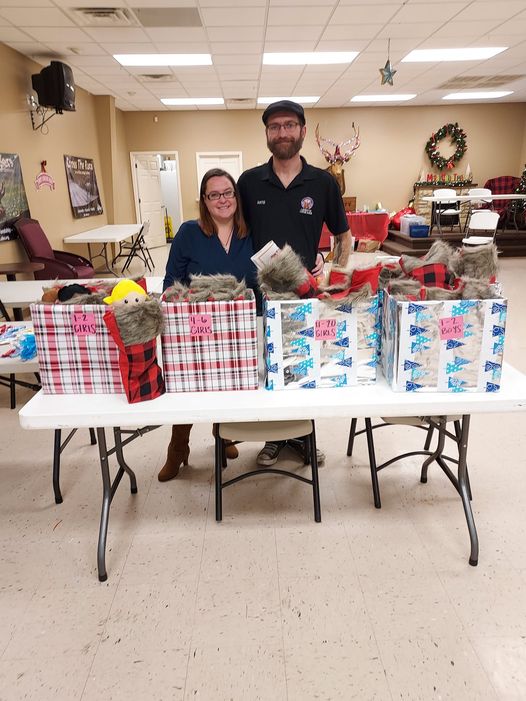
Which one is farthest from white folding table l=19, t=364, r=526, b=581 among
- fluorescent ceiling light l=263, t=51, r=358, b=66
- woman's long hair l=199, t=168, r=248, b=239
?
fluorescent ceiling light l=263, t=51, r=358, b=66

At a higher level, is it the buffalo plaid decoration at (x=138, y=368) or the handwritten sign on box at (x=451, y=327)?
the handwritten sign on box at (x=451, y=327)

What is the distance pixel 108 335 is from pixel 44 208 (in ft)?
18.8

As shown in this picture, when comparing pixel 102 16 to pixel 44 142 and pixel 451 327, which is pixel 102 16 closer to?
pixel 44 142

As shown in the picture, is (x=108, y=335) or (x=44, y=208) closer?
(x=108, y=335)

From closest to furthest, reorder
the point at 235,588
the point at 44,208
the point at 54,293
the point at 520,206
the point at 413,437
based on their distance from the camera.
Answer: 1. the point at 54,293
2. the point at 235,588
3. the point at 413,437
4. the point at 44,208
5. the point at 520,206

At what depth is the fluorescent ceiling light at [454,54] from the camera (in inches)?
242

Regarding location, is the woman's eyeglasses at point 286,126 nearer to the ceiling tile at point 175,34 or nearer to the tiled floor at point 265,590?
the tiled floor at point 265,590

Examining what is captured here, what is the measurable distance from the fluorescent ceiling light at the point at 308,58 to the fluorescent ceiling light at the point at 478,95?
12.6 ft

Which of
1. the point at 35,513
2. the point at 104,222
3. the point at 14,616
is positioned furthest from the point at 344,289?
the point at 104,222

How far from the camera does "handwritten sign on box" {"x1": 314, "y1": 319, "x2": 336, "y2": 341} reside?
1415 millimetres

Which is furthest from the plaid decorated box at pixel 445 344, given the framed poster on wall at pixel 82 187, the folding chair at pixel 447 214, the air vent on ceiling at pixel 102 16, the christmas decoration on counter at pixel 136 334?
the folding chair at pixel 447 214

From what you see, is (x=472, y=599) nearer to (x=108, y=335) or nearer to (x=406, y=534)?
(x=406, y=534)

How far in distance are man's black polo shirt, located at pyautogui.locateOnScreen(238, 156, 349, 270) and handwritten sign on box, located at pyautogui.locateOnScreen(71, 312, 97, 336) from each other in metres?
0.89

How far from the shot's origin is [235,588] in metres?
1.67
